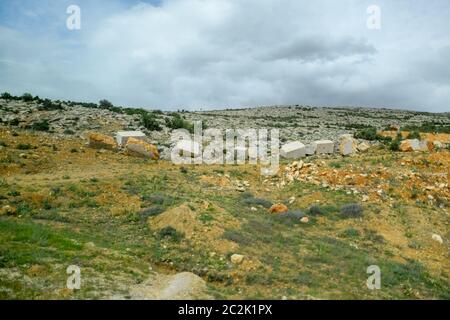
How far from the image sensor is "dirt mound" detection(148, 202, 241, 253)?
1192 cm

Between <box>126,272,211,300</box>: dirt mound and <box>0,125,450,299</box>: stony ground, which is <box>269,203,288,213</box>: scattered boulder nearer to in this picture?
<box>0,125,450,299</box>: stony ground

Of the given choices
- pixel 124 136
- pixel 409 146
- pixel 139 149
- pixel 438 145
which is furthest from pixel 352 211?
pixel 438 145

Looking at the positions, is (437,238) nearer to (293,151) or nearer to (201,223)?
(201,223)

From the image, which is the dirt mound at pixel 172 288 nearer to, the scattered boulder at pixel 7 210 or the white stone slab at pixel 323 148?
the scattered boulder at pixel 7 210

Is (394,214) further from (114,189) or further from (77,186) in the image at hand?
(77,186)

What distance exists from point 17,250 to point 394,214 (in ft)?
46.3

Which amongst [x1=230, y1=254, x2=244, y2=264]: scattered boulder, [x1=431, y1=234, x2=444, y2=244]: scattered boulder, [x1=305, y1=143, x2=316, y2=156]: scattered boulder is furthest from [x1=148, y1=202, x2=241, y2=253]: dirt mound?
[x1=305, y1=143, x2=316, y2=156]: scattered boulder

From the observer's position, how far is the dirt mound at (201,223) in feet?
39.1

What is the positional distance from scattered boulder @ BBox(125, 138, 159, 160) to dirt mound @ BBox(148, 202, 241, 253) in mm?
12458

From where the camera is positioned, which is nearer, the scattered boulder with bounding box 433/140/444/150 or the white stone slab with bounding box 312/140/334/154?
the scattered boulder with bounding box 433/140/444/150

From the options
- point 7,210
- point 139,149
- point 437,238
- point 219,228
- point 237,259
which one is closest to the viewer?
point 237,259

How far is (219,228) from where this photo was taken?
42.2ft

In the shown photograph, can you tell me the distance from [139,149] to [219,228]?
14705mm

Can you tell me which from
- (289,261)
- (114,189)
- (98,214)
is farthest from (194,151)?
(289,261)
